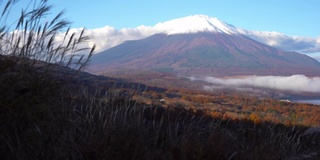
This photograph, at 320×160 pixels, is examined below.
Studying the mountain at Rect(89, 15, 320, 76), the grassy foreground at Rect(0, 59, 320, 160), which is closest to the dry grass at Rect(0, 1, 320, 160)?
the grassy foreground at Rect(0, 59, 320, 160)

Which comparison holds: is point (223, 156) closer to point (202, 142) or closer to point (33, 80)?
point (202, 142)

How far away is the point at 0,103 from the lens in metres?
3.40

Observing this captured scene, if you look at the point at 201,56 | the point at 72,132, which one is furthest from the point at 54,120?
the point at 201,56

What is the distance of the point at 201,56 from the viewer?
146m

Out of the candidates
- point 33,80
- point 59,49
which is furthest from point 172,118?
point 33,80

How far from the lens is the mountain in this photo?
125062 mm

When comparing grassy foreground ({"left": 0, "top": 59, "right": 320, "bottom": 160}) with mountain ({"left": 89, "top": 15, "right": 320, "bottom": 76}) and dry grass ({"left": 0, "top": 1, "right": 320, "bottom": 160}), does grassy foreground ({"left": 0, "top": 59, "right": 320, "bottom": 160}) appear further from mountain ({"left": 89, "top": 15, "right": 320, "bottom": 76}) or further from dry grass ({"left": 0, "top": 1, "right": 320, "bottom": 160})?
mountain ({"left": 89, "top": 15, "right": 320, "bottom": 76})

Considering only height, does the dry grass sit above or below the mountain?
below

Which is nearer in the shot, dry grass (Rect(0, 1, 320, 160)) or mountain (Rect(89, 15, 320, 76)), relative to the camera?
dry grass (Rect(0, 1, 320, 160))

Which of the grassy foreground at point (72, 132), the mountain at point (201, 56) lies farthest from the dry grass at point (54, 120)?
the mountain at point (201, 56)

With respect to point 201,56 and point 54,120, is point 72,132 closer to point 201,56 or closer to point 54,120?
point 54,120

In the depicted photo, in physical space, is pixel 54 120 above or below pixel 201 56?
below

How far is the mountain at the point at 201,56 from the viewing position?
410 ft

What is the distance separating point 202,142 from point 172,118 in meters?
2.81
